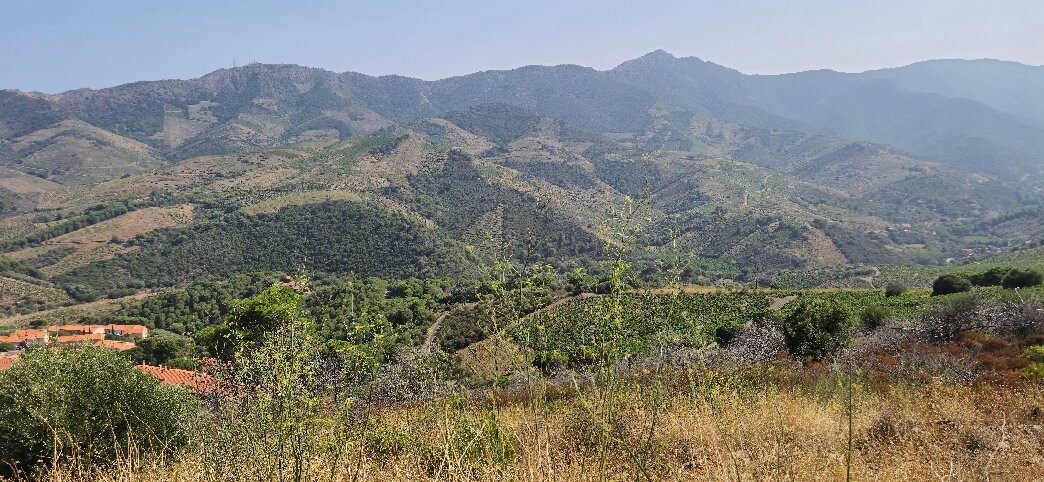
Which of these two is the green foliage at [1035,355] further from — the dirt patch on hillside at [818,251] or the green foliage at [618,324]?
the dirt patch on hillside at [818,251]

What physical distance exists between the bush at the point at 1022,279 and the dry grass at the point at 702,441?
48.1 metres

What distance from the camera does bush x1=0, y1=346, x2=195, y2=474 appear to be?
7.87 metres

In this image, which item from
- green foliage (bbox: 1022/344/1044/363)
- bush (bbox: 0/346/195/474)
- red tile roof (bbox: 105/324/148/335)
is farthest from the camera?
red tile roof (bbox: 105/324/148/335)

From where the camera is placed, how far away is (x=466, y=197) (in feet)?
481

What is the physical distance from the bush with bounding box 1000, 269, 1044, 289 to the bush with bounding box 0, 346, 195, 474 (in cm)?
5617

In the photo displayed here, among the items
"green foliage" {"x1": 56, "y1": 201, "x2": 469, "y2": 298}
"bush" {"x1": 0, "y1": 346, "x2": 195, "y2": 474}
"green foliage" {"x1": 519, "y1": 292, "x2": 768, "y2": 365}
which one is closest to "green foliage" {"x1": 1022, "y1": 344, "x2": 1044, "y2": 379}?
"green foliage" {"x1": 519, "y1": 292, "x2": 768, "y2": 365}

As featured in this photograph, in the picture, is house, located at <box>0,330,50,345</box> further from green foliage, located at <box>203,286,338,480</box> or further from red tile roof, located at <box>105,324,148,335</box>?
green foliage, located at <box>203,286,338,480</box>

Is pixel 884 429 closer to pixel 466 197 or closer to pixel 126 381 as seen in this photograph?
pixel 126 381

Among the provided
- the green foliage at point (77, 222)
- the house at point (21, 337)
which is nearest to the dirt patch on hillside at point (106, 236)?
the green foliage at point (77, 222)

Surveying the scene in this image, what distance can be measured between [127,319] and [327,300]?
82406 millimetres

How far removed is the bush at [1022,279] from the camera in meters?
41.9

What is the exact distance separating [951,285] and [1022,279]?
5.27 m

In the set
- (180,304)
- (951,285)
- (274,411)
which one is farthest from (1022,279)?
(180,304)

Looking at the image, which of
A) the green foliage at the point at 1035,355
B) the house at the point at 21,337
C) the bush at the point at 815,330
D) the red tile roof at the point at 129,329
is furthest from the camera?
the red tile roof at the point at 129,329
